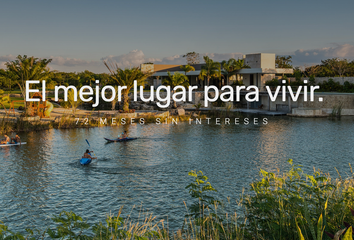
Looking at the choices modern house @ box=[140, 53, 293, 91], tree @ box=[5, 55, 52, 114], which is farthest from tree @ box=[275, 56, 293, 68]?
tree @ box=[5, 55, 52, 114]

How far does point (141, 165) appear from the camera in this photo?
1956 centimetres

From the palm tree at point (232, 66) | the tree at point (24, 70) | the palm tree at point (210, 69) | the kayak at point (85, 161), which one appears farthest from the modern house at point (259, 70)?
the kayak at point (85, 161)

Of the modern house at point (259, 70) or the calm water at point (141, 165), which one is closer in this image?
the calm water at point (141, 165)

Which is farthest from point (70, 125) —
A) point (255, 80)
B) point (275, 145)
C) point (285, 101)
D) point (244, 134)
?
point (255, 80)

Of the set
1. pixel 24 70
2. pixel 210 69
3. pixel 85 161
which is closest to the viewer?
pixel 85 161

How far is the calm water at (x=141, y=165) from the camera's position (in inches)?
520

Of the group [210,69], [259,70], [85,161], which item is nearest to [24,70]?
[85,161]

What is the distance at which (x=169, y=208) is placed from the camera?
42.3ft

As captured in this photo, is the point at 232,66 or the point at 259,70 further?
the point at 232,66

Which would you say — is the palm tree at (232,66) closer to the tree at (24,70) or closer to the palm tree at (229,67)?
the palm tree at (229,67)

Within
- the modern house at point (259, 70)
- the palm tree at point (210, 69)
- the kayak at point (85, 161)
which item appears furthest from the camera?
the modern house at point (259, 70)

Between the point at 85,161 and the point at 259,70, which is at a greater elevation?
the point at 259,70

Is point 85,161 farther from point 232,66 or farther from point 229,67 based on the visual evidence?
point 232,66

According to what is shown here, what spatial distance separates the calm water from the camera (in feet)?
43.3
